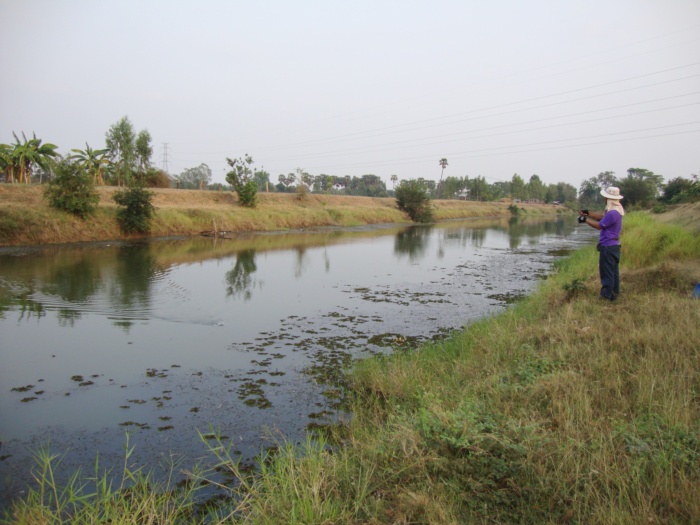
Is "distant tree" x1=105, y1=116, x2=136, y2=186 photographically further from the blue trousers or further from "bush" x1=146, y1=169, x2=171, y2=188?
the blue trousers

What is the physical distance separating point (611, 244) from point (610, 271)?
453 mm

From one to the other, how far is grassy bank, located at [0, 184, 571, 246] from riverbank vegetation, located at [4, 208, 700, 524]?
20.4 m

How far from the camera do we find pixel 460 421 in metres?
3.45

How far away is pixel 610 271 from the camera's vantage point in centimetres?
693

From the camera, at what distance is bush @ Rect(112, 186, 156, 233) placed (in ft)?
77.8

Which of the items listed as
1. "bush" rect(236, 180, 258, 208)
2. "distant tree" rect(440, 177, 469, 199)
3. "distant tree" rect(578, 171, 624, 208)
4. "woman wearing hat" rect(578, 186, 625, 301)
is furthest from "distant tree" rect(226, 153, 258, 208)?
"distant tree" rect(578, 171, 624, 208)

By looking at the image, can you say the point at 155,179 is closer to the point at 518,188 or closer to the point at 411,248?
the point at 411,248

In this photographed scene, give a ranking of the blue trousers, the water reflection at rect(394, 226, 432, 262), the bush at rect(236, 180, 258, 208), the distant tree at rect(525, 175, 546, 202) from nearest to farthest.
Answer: the blue trousers → the water reflection at rect(394, 226, 432, 262) → the bush at rect(236, 180, 258, 208) → the distant tree at rect(525, 175, 546, 202)

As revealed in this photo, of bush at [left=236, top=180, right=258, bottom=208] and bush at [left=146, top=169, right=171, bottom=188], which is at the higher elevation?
bush at [left=146, top=169, right=171, bottom=188]

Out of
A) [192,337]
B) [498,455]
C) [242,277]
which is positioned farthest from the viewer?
[242,277]

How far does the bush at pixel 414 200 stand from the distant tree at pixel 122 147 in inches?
1067

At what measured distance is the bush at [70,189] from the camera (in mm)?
21609

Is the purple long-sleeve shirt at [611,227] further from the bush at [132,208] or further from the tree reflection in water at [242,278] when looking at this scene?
the bush at [132,208]

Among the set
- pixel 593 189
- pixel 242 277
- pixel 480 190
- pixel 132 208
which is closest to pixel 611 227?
pixel 242 277
